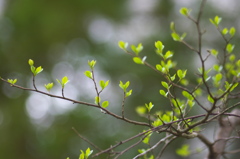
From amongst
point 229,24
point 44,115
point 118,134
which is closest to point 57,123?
point 44,115

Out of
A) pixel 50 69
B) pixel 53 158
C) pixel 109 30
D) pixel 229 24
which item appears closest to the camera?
pixel 53 158

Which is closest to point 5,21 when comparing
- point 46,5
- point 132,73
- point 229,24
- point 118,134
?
point 46,5

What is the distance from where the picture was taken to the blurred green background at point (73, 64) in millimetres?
2270

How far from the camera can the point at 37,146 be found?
227 centimetres

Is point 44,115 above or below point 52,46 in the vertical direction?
below

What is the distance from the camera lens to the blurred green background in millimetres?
2270

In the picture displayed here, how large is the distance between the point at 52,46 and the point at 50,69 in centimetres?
19

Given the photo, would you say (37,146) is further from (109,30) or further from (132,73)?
(109,30)

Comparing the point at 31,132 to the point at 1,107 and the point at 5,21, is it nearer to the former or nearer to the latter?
the point at 1,107

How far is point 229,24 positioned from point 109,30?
0.94 metres

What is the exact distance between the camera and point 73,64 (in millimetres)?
2510

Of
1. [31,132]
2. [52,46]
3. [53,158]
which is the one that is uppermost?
[52,46]

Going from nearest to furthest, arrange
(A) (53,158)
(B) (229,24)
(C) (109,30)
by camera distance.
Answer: (A) (53,158), (B) (229,24), (C) (109,30)

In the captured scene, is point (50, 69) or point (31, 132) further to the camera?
point (50, 69)
